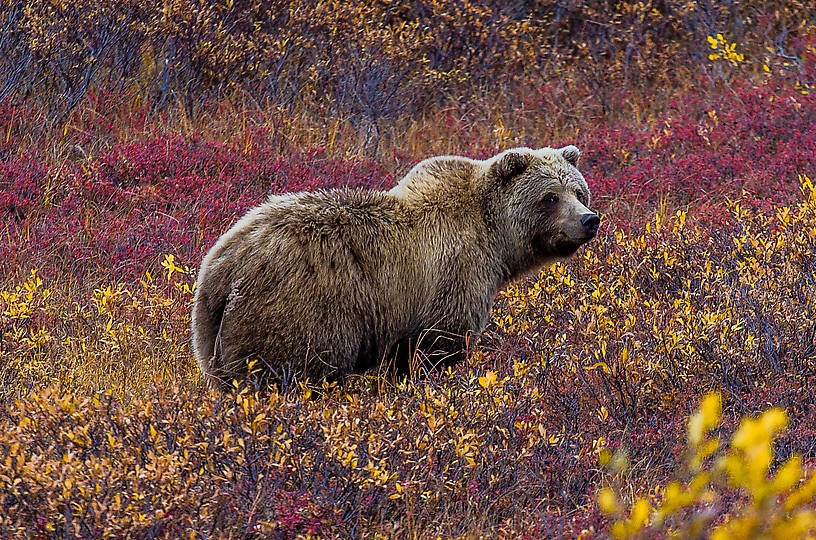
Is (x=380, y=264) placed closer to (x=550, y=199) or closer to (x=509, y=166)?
(x=509, y=166)

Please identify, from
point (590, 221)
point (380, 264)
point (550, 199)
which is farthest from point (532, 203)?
point (380, 264)

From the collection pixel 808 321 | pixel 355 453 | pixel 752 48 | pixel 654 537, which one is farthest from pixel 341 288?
pixel 752 48

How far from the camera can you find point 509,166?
16.5 feet

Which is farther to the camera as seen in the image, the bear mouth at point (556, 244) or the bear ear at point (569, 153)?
the bear ear at point (569, 153)

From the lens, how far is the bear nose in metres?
4.86

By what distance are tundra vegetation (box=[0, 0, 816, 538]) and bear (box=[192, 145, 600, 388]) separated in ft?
0.61

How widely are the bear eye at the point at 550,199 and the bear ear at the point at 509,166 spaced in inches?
7.3

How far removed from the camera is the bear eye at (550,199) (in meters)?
5.06

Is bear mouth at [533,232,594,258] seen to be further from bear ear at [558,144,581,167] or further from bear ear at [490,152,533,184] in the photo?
bear ear at [558,144,581,167]

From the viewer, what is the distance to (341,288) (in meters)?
4.34

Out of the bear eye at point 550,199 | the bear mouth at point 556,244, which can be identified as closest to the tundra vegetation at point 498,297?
the bear mouth at point 556,244

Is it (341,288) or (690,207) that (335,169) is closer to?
(690,207)

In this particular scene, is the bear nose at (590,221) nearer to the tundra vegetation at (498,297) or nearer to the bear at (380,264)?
the bear at (380,264)

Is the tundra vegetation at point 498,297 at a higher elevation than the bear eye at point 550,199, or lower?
lower
